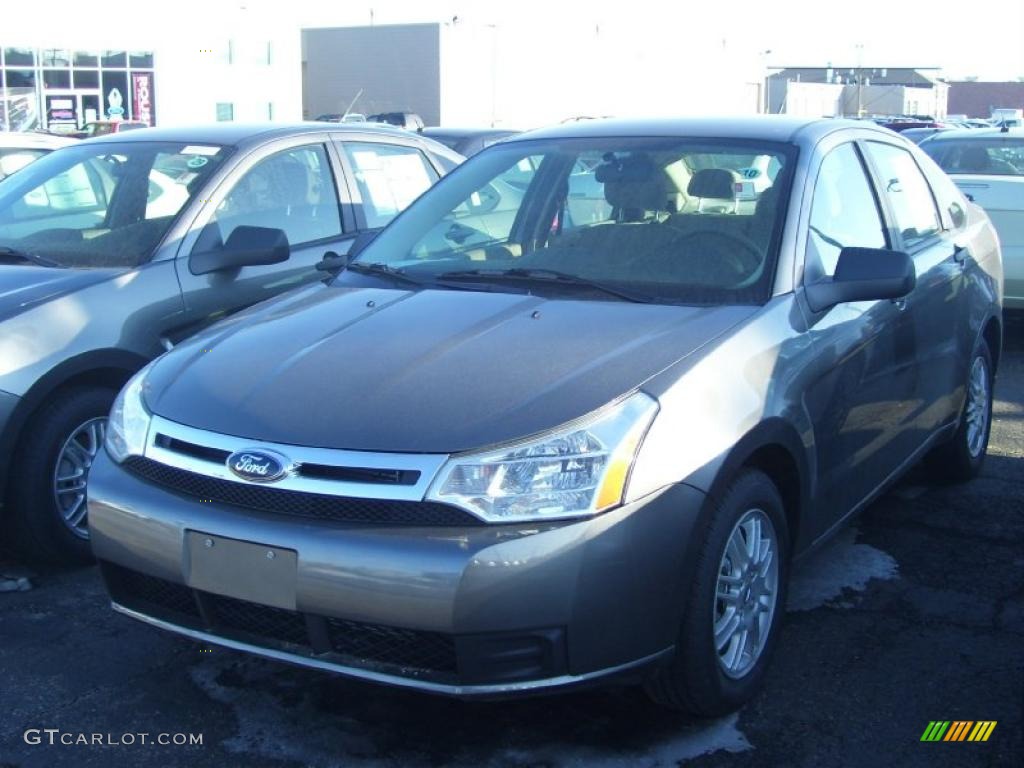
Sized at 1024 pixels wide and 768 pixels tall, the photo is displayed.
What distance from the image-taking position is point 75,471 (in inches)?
188

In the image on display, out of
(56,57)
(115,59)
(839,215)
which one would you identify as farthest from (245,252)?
(115,59)

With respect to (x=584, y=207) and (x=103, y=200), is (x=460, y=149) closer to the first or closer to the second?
(x=103, y=200)

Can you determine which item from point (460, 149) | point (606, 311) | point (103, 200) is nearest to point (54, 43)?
point (460, 149)

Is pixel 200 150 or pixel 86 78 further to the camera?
pixel 86 78

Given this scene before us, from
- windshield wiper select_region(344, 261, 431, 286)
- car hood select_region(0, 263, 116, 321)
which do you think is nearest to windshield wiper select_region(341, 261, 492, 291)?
windshield wiper select_region(344, 261, 431, 286)

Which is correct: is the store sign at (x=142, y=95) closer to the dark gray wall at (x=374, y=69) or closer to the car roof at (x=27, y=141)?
the dark gray wall at (x=374, y=69)

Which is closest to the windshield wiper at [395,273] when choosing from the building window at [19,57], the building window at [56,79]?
the building window at [19,57]

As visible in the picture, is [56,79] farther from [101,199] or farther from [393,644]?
[393,644]

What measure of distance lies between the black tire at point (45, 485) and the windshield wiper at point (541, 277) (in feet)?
5.00

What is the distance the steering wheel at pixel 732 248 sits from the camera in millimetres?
3984

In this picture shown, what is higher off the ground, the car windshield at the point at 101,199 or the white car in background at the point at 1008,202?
the car windshield at the point at 101,199

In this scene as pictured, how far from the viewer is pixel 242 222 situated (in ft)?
18.5

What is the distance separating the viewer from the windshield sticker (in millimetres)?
5668

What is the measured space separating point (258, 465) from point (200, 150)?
292 cm
